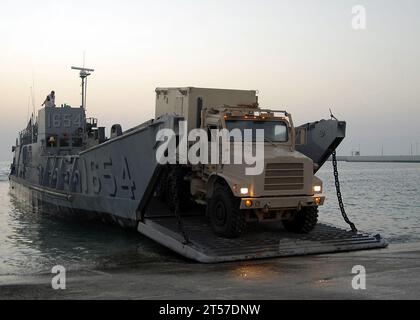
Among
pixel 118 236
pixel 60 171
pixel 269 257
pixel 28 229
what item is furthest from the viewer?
pixel 60 171

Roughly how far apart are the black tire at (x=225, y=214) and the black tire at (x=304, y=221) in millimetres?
1631

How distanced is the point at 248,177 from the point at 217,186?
860 mm

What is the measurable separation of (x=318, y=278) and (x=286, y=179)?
9.44 ft

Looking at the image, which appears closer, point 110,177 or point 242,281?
point 242,281

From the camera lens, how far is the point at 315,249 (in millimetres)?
9812

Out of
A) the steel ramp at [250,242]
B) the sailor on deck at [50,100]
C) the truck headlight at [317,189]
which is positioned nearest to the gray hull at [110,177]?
the steel ramp at [250,242]

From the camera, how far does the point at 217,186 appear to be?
10.1m

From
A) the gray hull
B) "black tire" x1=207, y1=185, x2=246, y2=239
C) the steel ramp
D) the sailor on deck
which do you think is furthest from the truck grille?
the sailor on deck

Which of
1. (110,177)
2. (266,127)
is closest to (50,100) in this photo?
(110,177)

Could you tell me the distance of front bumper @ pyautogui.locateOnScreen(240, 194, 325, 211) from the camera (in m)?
9.43

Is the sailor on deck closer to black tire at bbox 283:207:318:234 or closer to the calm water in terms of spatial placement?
the calm water

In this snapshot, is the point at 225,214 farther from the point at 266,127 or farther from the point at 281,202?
the point at 266,127

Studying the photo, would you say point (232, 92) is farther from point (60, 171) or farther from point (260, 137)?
point (60, 171)
